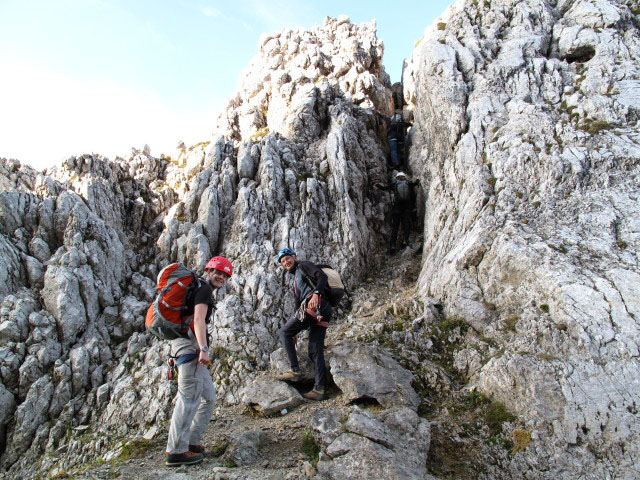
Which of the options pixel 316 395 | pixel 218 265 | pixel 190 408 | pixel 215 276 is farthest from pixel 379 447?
pixel 218 265

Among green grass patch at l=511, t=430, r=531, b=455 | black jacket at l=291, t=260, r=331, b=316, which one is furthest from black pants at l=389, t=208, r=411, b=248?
green grass patch at l=511, t=430, r=531, b=455

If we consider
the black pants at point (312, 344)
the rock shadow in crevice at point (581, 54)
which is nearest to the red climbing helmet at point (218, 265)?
the black pants at point (312, 344)

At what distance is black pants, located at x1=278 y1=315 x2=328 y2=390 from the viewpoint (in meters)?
11.1

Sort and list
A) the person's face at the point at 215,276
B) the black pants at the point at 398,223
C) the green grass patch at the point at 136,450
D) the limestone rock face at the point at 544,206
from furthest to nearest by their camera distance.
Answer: the black pants at the point at 398,223 → the limestone rock face at the point at 544,206 → the green grass patch at the point at 136,450 → the person's face at the point at 215,276

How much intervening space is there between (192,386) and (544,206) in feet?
44.3

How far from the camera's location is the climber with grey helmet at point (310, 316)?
10969 millimetres

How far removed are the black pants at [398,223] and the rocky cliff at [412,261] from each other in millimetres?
721

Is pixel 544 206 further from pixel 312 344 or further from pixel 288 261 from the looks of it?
pixel 312 344

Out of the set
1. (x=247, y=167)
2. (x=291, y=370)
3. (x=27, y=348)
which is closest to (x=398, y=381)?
(x=291, y=370)

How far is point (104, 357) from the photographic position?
47.0 ft

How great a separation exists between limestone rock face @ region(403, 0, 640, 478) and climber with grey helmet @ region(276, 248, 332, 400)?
4.58 metres

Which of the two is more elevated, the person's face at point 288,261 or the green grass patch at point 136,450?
the person's face at point 288,261

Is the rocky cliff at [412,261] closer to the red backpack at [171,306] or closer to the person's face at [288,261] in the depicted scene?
the red backpack at [171,306]

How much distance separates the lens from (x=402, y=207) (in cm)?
2025
